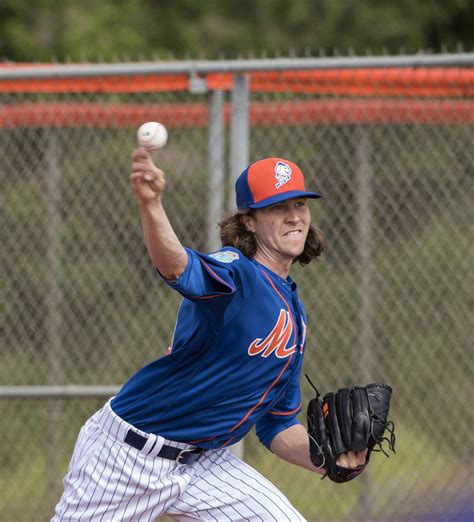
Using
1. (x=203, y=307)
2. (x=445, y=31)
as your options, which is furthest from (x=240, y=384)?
(x=445, y=31)

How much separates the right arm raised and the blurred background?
5.91 feet

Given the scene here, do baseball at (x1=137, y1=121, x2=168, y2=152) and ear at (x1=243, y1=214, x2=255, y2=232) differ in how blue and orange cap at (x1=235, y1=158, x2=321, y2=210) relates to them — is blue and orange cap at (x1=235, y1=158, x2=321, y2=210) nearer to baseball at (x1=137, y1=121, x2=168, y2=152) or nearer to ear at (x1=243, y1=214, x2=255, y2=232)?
ear at (x1=243, y1=214, x2=255, y2=232)

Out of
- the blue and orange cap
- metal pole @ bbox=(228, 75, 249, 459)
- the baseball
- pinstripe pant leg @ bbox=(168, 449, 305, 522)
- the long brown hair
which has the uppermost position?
metal pole @ bbox=(228, 75, 249, 459)

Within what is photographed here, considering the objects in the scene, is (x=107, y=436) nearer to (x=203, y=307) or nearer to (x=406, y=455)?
(x=203, y=307)

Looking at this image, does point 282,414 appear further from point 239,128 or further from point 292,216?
point 239,128

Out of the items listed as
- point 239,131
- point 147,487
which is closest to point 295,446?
point 147,487

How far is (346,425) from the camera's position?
3.40 m

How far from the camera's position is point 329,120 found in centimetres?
507

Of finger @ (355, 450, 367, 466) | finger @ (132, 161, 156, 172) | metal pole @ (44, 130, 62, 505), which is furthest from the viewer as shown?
metal pole @ (44, 130, 62, 505)

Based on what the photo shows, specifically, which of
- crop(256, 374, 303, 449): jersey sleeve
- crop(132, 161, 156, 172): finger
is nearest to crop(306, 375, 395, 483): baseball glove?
crop(256, 374, 303, 449): jersey sleeve

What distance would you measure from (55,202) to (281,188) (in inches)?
86.0

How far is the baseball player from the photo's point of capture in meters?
3.27

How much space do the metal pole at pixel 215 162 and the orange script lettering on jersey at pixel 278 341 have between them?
134 cm

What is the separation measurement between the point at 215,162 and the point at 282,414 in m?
1.46
